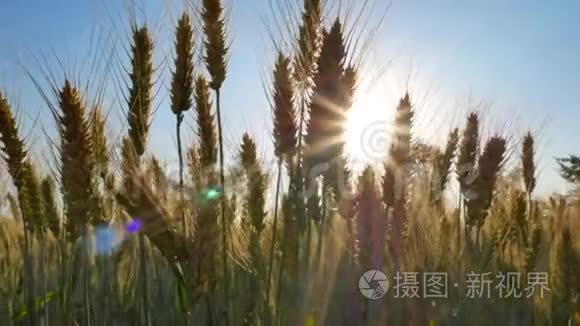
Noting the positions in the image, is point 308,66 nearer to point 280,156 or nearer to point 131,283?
point 280,156

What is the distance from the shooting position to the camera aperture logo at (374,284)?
3441 millimetres

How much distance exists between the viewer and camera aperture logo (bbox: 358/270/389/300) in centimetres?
344

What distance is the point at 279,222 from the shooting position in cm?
403

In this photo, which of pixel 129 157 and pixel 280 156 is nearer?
pixel 129 157

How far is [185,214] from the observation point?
2.40 m

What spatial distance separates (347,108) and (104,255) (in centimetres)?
170

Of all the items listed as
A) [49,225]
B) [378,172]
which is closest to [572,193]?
[378,172]
